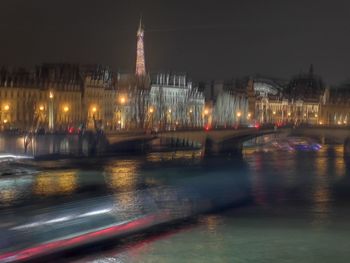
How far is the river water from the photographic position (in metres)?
15.5

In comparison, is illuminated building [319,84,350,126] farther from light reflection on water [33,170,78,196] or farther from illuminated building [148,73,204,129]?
light reflection on water [33,170,78,196]

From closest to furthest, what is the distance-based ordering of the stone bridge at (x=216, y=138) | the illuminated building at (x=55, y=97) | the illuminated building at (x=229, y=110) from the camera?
1. the stone bridge at (x=216, y=138)
2. the illuminated building at (x=55, y=97)
3. the illuminated building at (x=229, y=110)

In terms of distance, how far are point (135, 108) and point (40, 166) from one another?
28477mm

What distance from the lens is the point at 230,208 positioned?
21391 mm

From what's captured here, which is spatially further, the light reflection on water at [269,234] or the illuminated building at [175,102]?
the illuminated building at [175,102]

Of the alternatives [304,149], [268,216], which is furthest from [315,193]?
[304,149]

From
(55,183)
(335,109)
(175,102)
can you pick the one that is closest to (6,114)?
(55,183)

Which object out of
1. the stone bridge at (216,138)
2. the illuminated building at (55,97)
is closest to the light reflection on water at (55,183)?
the stone bridge at (216,138)

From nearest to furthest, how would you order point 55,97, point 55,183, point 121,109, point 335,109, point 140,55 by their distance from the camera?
point 55,183, point 55,97, point 121,109, point 140,55, point 335,109

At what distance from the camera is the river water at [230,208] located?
15523 millimetres

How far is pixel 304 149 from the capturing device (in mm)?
53125

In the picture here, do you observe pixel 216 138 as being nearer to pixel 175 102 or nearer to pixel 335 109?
pixel 175 102

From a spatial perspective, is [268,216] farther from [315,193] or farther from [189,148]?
[189,148]

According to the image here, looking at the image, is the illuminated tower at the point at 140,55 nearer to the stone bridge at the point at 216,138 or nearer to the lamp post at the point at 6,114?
the stone bridge at the point at 216,138
